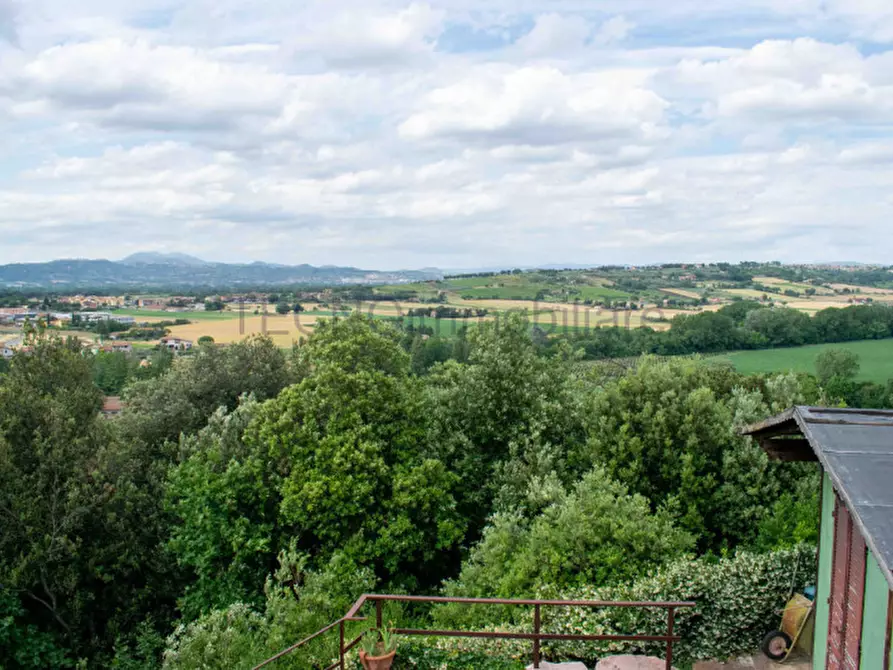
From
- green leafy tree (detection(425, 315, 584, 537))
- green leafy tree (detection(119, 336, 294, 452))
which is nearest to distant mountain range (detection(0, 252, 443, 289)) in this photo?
green leafy tree (detection(119, 336, 294, 452))

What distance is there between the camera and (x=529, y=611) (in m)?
13.2

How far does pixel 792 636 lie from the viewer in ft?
38.2

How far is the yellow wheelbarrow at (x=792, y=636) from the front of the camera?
11.5 metres

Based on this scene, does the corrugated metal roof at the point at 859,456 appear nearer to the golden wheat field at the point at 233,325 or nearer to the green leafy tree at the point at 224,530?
the green leafy tree at the point at 224,530

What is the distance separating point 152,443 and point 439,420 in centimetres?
1177

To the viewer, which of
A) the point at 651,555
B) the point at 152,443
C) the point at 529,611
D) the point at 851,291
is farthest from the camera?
the point at 851,291

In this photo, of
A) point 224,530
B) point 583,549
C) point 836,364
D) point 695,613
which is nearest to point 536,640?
point 695,613

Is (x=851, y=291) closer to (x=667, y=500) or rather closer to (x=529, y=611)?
(x=667, y=500)

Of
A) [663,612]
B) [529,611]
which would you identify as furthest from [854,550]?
[529,611]

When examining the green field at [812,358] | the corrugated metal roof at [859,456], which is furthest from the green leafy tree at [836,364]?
the corrugated metal roof at [859,456]

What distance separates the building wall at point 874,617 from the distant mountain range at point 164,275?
116990 millimetres

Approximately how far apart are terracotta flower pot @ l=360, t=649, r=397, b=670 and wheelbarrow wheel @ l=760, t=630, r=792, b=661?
6.13 metres

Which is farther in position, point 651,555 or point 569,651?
point 651,555

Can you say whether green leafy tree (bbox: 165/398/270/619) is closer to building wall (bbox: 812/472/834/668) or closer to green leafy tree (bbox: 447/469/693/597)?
green leafy tree (bbox: 447/469/693/597)
